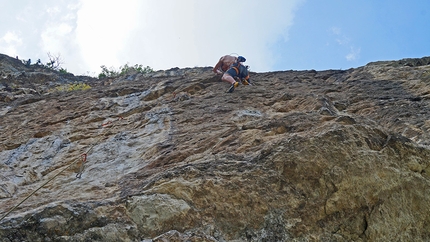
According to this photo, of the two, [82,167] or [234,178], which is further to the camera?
[82,167]

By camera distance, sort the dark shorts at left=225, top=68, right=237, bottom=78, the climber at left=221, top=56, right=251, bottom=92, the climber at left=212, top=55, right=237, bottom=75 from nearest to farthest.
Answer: the climber at left=221, top=56, right=251, bottom=92, the dark shorts at left=225, top=68, right=237, bottom=78, the climber at left=212, top=55, right=237, bottom=75

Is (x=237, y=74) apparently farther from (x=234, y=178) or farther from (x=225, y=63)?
(x=234, y=178)

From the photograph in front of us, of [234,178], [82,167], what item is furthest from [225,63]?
[234,178]

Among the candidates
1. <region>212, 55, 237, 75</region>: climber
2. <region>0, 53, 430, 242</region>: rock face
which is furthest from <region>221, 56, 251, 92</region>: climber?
<region>0, 53, 430, 242</region>: rock face

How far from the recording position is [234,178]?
4.33 meters

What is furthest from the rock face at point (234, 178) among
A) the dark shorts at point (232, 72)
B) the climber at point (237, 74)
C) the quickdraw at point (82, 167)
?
the dark shorts at point (232, 72)

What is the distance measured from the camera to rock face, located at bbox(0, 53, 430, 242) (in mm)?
3893

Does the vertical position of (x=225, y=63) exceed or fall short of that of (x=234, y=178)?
it exceeds it

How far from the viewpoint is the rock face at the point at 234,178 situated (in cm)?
389

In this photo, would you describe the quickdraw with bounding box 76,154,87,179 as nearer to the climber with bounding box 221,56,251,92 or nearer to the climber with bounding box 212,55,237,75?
the climber with bounding box 221,56,251,92

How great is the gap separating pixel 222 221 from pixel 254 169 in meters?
0.70

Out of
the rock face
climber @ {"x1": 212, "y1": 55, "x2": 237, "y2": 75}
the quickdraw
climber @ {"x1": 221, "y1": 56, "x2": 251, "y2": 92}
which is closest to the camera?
the rock face

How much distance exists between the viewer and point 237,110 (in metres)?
7.20

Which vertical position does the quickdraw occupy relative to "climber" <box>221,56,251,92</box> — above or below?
below
